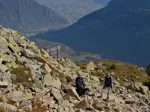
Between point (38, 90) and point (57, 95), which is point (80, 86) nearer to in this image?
point (57, 95)

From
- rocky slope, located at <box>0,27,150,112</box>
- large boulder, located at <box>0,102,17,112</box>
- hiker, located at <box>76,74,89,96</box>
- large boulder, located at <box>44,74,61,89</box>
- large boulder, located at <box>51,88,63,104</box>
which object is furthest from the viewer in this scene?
hiker, located at <box>76,74,89,96</box>

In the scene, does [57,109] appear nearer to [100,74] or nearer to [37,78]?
[37,78]

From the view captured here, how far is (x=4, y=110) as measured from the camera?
26594 mm

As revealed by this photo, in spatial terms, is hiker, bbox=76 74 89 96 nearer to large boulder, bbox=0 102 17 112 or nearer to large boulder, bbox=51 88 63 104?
large boulder, bbox=51 88 63 104

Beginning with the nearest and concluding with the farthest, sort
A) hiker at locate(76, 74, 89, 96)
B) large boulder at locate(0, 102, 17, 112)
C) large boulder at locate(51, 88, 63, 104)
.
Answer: large boulder at locate(0, 102, 17, 112)
large boulder at locate(51, 88, 63, 104)
hiker at locate(76, 74, 89, 96)

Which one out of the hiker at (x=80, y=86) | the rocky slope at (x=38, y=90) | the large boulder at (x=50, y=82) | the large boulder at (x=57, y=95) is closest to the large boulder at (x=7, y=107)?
the rocky slope at (x=38, y=90)

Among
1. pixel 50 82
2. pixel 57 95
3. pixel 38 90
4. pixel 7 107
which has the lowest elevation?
pixel 7 107

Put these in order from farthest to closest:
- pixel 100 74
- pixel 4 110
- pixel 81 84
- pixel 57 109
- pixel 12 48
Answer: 1. pixel 100 74
2. pixel 12 48
3. pixel 81 84
4. pixel 57 109
5. pixel 4 110

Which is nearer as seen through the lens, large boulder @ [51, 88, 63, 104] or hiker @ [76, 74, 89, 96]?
large boulder @ [51, 88, 63, 104]

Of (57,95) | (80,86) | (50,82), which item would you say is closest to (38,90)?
(57,95)

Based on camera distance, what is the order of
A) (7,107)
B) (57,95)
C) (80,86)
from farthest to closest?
(80,86), (57,95), (7,107)

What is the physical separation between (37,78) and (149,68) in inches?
2243

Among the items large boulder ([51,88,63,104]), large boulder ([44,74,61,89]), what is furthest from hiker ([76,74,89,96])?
large boulder ([51,88,63,104])

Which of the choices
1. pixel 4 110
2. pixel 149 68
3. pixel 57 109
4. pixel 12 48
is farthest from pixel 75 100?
pixel 149 68
